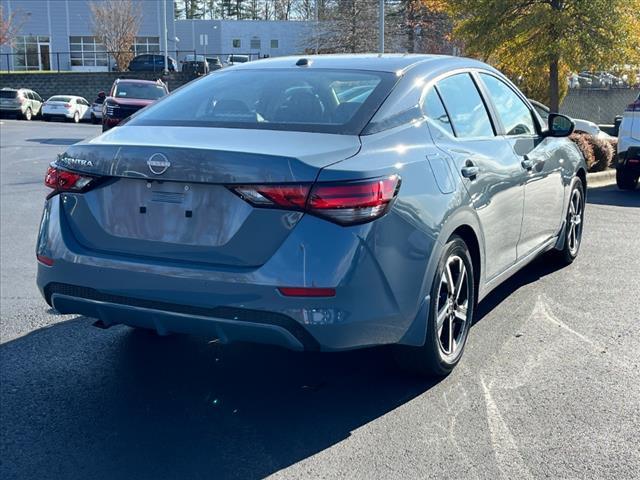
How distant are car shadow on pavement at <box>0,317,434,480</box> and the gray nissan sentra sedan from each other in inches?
18.7

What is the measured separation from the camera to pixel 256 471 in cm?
340

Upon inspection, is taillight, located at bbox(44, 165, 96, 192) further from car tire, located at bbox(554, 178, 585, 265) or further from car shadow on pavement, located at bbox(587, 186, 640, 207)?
car shadow on pavement, located at bbox(587, 186, 640, 207)

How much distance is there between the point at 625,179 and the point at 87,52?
162 ft

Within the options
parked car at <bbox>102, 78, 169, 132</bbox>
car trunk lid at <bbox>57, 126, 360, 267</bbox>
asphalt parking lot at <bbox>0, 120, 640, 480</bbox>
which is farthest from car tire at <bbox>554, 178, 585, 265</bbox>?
parked car at <bbox>102, 78, 169, 132</bbox>

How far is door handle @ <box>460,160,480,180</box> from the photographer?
172 inches

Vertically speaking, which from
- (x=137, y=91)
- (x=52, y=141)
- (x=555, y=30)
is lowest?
(x=52, y=141)

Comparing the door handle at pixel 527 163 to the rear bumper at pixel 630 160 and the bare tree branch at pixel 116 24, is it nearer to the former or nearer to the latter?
the rear bumper at pixel 630 160

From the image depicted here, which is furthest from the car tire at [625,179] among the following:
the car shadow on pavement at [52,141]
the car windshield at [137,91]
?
the car shadow on pavement at [52,141]

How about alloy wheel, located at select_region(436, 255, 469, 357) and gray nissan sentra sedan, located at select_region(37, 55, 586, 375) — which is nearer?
gray nissan sentra sedan, located at select_region(37, 55, 586, 375)

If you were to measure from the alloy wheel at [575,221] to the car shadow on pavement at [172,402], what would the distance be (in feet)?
9.06

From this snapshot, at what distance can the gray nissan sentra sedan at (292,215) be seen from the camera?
11.4 ft

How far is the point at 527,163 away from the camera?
211 inches

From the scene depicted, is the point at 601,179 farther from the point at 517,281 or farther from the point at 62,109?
the point at 62,109

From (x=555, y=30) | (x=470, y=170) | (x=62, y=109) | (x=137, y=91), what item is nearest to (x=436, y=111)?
(x=470, y=170)
